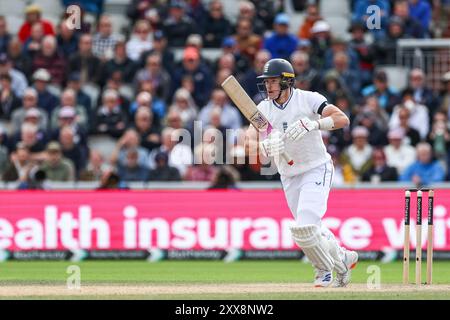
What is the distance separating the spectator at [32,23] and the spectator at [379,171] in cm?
675

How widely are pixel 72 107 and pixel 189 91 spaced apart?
6.67ft

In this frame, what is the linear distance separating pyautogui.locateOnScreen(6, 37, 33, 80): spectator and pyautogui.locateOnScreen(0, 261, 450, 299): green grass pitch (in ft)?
17.0

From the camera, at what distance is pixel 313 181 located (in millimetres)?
13148

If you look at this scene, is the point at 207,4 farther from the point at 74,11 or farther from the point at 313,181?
the point at 313,181

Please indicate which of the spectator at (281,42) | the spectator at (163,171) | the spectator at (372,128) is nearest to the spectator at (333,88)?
the spectator at (372,128)

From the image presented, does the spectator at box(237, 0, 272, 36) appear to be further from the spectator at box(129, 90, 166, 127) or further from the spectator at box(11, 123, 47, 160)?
the spectator at box(11, 123, 47, 160)

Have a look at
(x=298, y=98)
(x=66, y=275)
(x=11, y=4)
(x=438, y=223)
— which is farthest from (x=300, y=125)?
(x=11, y=4)

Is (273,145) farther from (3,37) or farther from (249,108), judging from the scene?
(3,37)

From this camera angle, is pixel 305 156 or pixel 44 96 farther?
pixel 44 96

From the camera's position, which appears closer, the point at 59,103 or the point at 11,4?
the point at 59,103

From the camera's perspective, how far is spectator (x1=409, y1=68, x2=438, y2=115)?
21547 mm

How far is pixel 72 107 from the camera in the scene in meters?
21.5

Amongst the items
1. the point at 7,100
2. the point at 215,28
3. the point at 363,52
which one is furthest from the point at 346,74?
the point at 7,100
